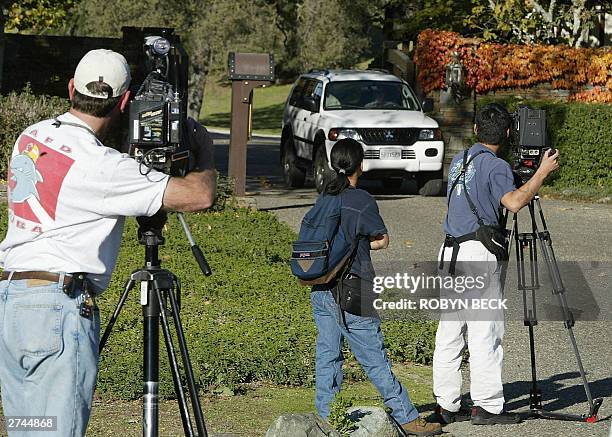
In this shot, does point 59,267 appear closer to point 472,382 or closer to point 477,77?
point 472,382

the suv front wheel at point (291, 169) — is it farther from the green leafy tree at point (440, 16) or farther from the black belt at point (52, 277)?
the black belt at point (52, 277)

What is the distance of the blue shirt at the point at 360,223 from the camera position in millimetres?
6574

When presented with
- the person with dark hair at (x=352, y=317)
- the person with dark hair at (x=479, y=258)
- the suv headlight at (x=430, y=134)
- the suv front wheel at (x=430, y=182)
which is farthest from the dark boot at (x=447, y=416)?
the suv front wheel at (x=430, y=182)

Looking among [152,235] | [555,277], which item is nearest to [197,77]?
[555,277]

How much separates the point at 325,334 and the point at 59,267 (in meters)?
2.68

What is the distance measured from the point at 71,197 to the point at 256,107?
2068 inches

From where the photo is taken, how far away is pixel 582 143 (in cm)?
2022

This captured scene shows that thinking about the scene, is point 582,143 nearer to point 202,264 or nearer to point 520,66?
point 520,66

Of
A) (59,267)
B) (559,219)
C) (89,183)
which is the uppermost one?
(89,183)

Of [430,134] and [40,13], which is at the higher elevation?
[40,13]

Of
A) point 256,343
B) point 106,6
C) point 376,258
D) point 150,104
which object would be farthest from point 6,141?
point 106,6

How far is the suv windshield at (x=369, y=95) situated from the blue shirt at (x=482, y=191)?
11.9 meters

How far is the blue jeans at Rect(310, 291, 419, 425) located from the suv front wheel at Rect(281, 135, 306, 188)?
1344 cm

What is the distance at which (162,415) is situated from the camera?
23.9 feet
